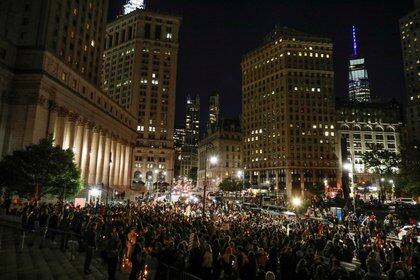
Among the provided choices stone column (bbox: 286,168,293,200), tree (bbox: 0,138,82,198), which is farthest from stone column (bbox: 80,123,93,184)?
stone column (bbox: 286,168,293,200)

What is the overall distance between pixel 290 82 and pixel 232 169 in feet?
165

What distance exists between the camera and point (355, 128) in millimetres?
143250

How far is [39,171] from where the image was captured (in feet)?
113

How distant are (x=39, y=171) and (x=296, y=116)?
106555 mm

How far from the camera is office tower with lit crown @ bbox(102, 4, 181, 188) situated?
133 metres

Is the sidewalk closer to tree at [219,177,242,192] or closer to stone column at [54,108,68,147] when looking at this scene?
stone column at [54,108,68,147]

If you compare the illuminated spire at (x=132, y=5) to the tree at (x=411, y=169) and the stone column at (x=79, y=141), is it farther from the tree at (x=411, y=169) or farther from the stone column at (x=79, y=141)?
the tree at (x=411, y=169)

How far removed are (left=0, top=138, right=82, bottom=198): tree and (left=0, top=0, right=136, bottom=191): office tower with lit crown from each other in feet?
26.8

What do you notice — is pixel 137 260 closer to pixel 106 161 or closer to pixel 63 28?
pixel 63 28

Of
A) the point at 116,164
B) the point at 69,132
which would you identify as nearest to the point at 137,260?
the point at 69,132

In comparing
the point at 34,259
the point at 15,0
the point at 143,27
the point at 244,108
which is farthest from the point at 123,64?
the point at 34,259

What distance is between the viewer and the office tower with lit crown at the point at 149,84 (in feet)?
435

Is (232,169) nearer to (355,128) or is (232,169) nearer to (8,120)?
(355,128)

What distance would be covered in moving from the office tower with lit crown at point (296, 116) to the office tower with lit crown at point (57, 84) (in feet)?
222
